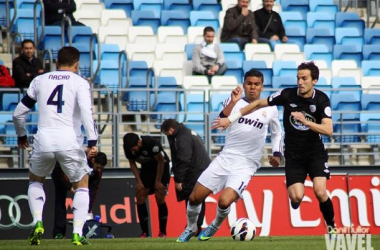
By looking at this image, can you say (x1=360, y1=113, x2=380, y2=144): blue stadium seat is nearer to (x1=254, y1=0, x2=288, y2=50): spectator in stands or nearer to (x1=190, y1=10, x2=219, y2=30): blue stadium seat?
(x1=254, y1=0, x2=288, y2=50): spectator in stands

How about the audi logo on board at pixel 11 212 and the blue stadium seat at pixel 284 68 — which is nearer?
the audi logo on board at pixel 11 212

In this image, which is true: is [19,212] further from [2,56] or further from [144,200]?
[2,56]

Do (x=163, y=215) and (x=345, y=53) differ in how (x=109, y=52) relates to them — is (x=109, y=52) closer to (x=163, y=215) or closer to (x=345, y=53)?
(x=163, y=215)

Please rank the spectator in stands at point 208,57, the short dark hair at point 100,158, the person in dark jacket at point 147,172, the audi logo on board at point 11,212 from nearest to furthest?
A: 1. the short dark hair at point 100,158
2. the person in dark jacket at point 147,172
3. the audi logo on board at point 11,212
4. the spectator in stands at point 208,57

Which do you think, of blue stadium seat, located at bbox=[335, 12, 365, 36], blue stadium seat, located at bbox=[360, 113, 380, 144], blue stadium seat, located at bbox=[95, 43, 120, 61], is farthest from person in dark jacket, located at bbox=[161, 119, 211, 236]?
blue stadium seat, located at bbox=[335, 12, 365, 36]

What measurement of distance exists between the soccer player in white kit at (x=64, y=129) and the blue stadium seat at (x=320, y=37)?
11.2 m

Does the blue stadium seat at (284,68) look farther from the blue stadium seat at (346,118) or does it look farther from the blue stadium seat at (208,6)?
the blue stadium seat at (208,6)

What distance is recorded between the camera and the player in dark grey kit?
12883 mm

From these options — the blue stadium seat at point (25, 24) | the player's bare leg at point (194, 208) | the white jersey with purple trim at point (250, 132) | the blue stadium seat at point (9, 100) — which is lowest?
the player's bare leg at point (194, 208)

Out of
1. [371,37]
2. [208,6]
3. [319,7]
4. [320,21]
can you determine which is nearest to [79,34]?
[208,6]

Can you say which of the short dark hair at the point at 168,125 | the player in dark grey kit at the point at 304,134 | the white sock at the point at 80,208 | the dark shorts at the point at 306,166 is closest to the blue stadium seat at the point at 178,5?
the short dark hair at the point at 168,125

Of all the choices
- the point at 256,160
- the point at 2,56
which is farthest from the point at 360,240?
the point at 2,56

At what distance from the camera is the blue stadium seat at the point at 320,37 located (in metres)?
22.9

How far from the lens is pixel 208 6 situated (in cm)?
2314
